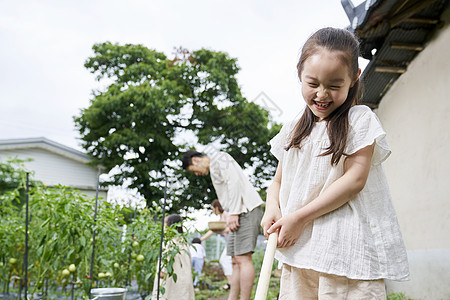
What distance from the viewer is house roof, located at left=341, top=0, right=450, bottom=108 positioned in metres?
3.15

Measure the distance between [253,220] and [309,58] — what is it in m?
2.02

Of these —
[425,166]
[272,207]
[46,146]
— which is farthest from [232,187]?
[46,146]

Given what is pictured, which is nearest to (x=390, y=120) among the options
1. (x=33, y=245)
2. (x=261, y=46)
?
(x=33, y=245)

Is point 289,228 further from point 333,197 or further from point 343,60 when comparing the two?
point 343,60

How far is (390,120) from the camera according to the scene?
13.2 ft

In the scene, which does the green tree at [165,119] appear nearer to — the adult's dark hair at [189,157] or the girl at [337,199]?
the adult's dark hair at [189,157]

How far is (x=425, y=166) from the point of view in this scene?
133 inches

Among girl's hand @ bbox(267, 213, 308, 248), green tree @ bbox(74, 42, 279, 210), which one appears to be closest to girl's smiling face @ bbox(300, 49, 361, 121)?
girl's hand @ bbox(267, 213, 308, 248)

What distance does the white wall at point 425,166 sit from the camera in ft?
10.2

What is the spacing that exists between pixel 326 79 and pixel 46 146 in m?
15.5

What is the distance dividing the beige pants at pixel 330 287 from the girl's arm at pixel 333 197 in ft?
0.40

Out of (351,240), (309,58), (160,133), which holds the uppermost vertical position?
(160,133)

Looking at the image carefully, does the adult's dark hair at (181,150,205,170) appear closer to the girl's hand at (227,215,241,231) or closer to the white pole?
the girl's hand at (227,215,241,231)

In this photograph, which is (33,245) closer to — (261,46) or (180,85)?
(261,46)
